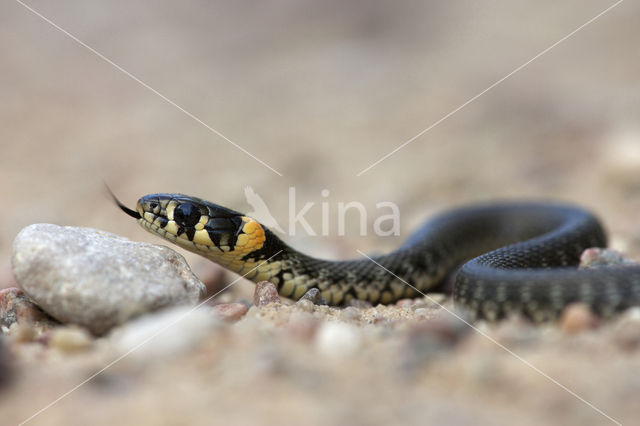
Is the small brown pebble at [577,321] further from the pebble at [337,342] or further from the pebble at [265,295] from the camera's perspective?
the pebble at [265,295]

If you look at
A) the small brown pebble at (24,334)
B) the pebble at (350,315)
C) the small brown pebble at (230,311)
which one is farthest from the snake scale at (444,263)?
the small brown pebble at (24,334)

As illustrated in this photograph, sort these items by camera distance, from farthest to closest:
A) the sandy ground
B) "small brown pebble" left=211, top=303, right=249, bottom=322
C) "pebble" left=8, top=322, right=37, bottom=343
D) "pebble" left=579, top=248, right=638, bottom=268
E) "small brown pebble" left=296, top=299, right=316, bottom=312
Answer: "pebble" left=579, top=248, right=638, bottom=268 → "small brown pebble" left=296, top=299, right=316, bottom=312 → "small brown pebble" left=211, top=303, right=249, bottom=322 → "pebble" left=8, top=322, right=37, bottom=343 → the sandy ground

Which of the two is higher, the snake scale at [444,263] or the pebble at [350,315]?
the snake scale at [444,263]

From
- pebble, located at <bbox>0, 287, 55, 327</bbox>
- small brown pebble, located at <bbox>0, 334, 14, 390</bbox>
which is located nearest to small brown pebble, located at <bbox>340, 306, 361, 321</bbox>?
pebble, located at <bbox>0, 287, 55, 327</bbox>

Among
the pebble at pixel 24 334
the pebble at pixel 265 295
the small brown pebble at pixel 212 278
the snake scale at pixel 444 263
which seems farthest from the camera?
the small brown pebble at pixel 212 278

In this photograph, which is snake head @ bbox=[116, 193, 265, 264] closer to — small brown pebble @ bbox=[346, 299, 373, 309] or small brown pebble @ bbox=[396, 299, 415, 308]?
small brown pebble @ bbox=[346, 299, 373, 309]

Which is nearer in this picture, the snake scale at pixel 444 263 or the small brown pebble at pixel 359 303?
the snake scale at pixel 444 263

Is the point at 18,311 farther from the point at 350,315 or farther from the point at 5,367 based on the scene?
the point at 350,315
